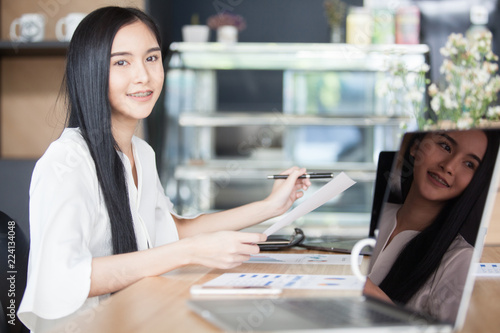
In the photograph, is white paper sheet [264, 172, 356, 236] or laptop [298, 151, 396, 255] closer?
white paper sheet [264, 172, 356, 236]

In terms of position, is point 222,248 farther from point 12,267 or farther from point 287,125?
point 287,125

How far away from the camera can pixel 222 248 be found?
1186mm

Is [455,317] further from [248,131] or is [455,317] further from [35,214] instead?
[248,131]

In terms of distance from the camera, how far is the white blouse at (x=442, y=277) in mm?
865

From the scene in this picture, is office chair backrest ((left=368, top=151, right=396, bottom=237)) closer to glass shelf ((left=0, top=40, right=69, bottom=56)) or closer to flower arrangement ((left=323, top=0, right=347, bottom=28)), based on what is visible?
glass shelf ((left=0, top=40, right=69, bottom=56))

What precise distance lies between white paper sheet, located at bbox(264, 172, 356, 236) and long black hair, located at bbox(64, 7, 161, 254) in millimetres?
391

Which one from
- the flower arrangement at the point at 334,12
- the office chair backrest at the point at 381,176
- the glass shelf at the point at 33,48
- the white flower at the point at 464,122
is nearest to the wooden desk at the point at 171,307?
the office chair backrest at the point at 381,176

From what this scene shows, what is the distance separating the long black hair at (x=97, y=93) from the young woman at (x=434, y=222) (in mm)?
668

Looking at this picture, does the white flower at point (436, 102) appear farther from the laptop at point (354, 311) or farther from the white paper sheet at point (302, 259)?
the laptop at point (354, 311)

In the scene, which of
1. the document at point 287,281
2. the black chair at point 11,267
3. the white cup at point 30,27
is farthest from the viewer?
the white cup at point 30,27

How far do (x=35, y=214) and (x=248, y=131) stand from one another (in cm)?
212

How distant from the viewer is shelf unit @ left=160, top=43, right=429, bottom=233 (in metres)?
3.24

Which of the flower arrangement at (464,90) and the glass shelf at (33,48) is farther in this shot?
the glass shelf at (33,48)

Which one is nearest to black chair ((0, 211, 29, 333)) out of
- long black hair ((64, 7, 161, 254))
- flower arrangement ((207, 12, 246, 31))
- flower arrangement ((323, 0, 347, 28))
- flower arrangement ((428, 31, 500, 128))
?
long black hair ((64, 7, 161, 254))
